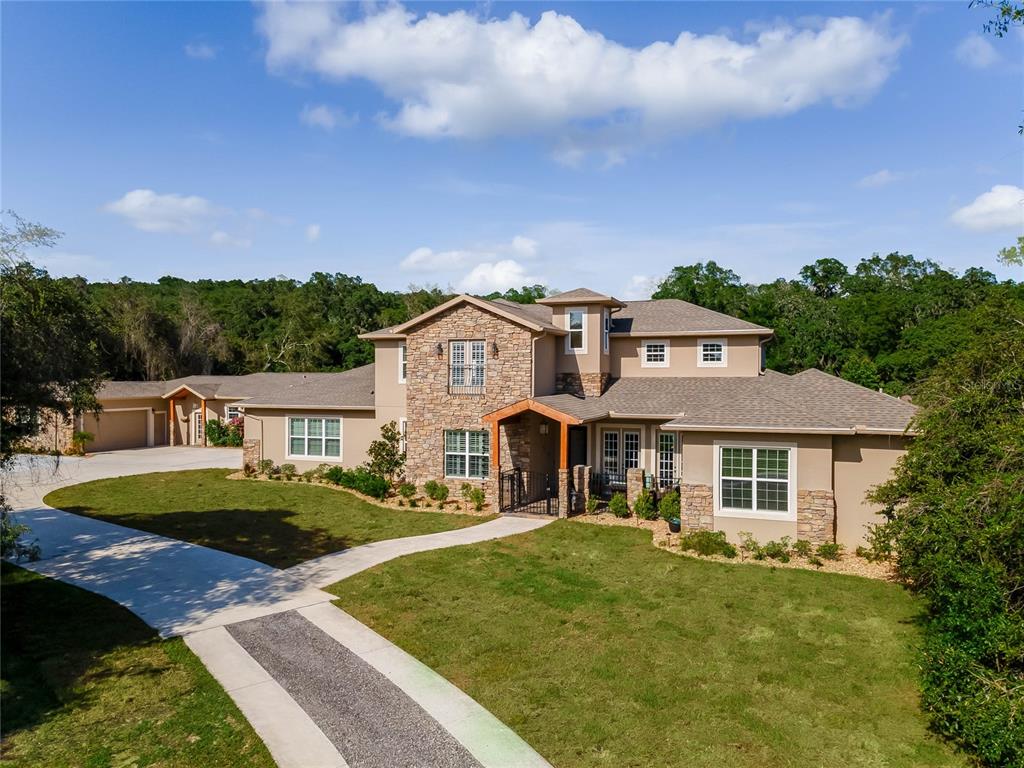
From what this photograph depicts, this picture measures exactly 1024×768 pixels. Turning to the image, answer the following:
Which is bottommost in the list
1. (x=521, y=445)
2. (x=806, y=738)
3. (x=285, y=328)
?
(x=806, y=738)

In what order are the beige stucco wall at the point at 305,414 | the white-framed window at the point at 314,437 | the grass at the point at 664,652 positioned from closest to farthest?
the grass at the point at 664,652 < the beige stucco wall at the point at 305,414 < the white-framed window at the point at 314,437

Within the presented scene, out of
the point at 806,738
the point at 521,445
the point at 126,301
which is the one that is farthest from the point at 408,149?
the point at 126,301

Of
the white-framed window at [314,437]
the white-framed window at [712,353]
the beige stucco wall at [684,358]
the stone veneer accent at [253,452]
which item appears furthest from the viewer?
the stone veneer accent at [253,452]

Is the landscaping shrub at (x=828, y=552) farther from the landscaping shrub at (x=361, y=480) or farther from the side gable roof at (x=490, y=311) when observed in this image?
the landscaping shrub at (x=361, y=480)

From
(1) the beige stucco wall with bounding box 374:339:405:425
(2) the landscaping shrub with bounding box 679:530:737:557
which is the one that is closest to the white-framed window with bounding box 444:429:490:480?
(1) the beige stucco wall with bounding box 374:339:405:425

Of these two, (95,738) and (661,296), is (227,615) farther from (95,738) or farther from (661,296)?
(661,296)

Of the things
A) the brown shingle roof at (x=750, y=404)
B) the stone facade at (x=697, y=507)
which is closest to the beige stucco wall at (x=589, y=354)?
the brown shingle roof at (x=750, y=404)

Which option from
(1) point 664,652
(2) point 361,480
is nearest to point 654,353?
(2) point 361,480
